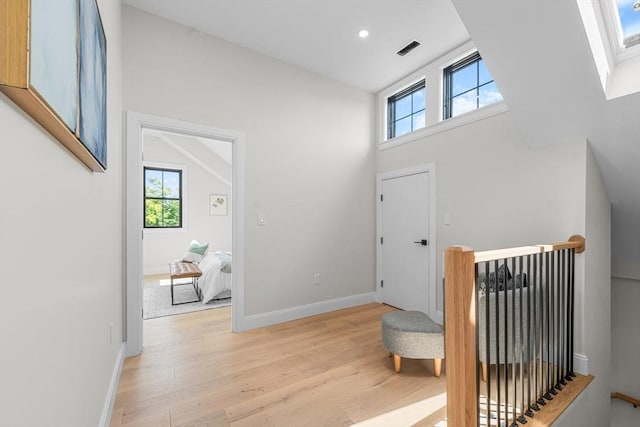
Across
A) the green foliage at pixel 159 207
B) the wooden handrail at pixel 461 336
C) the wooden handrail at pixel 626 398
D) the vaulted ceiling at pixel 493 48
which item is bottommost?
the wooden handrail at pixel 626 398

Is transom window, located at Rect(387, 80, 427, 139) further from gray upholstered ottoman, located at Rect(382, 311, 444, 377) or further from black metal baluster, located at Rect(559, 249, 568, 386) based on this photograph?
gray upholstered ottoman, located at Rect(382, 311, 444, 377)

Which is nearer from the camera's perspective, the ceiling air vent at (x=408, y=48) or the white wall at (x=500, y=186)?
the white wall at (x=500, y=186)

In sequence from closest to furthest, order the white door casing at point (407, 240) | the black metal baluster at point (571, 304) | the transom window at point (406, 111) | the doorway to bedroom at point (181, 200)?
the black metal baluster at point (571, 304) < the white door casing at point (407, 240) < the transom window at point (406, 111) < the doorway to bedroom at point (181, 200)

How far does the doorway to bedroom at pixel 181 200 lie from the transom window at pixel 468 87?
13.0 ft

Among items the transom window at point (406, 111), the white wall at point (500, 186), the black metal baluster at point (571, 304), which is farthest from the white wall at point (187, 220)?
the black metal baluster at point (571, 304)

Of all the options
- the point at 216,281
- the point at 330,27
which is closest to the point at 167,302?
the point at 216,281

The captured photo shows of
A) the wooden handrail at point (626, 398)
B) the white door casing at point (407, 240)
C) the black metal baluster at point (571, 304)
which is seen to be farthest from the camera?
the white door casing at point (407, 240)

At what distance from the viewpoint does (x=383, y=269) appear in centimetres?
406

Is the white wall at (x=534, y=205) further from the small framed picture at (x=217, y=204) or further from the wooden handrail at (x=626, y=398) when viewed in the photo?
the small framed picture at (x=217, y=204)

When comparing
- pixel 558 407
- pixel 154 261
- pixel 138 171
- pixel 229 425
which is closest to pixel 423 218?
pixel 558 407

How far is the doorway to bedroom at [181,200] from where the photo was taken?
6109 mm

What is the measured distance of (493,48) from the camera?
1.85 meters

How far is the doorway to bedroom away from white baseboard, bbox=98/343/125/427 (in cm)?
319

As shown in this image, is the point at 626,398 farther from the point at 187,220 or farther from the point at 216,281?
the point at 187,220
